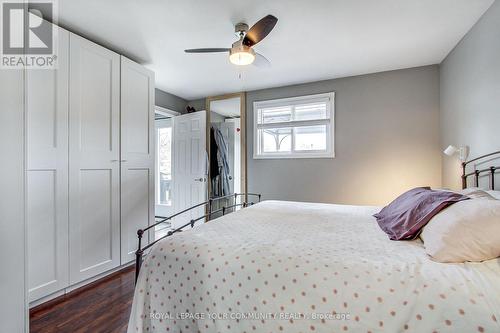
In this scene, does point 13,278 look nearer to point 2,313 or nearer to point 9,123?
point 2,313

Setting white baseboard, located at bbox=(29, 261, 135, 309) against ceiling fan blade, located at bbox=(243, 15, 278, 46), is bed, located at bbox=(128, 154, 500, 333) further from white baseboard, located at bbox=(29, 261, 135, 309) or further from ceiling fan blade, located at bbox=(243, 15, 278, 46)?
ceiling fan blade, located at bbox=(243, 15, 278, 46)

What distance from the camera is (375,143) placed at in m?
3.33

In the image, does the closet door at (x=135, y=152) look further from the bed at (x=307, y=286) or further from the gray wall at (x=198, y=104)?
the bed at (x=307, y=286)

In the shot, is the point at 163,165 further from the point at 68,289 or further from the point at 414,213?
the point at 414,213

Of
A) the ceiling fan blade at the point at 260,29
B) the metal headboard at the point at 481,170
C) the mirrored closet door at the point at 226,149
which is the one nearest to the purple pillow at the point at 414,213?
the metal headboard at the point at 481,170

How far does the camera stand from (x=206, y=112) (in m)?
4.32

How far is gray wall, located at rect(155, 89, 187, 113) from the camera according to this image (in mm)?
3981

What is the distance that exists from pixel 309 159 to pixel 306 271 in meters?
2.85

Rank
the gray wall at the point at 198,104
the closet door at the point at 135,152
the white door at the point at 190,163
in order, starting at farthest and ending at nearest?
the gray wall at the point at 198,104, the white door at the point at 190,163, the closet door at the point at 135,152

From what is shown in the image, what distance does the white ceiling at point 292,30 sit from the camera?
193 centimetres

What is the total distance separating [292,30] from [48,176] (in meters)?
2.51

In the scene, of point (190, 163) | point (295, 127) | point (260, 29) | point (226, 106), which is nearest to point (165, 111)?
point (190, 163)

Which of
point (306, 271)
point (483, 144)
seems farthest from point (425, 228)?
point (483, 144)

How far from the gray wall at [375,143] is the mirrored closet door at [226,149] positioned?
84cm
